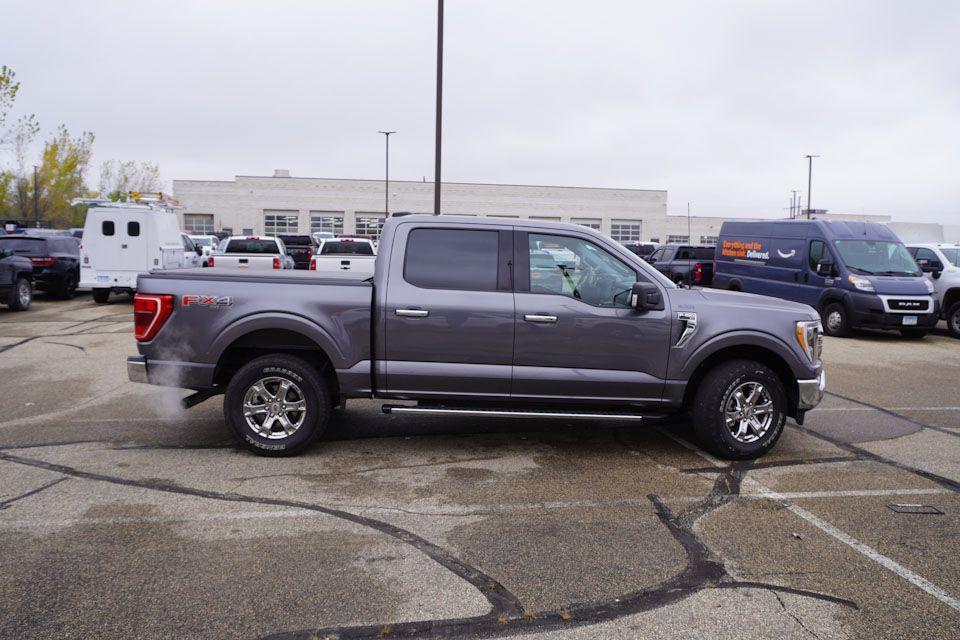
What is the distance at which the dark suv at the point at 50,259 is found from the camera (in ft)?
61.7

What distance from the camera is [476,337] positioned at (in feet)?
19.4

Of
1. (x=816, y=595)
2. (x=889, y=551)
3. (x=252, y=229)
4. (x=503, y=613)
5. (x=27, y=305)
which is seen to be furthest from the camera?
(x=252, y=229)

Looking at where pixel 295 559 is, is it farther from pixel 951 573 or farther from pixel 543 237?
pixel 951 573

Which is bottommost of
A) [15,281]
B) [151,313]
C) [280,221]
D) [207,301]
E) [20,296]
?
[20,296]

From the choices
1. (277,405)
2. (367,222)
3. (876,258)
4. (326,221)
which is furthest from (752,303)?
(326,221)

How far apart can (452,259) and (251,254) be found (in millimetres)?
14942

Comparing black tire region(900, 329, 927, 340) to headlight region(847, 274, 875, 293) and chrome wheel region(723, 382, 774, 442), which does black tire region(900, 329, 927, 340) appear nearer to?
headlight region(847, 274, 875, 293)

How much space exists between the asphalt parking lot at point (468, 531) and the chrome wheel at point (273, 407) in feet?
0.89

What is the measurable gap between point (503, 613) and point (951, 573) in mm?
2559

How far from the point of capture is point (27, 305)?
1697 cm

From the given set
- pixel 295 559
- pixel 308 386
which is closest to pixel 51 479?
pixel 308 386

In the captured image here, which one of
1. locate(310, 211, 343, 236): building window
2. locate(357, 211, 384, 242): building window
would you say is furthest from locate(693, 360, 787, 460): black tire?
Result: locate(310, 211, 343, 236): building window

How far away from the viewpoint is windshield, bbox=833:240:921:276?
1465 centimetres

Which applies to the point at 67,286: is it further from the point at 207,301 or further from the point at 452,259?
the point at 452,259
